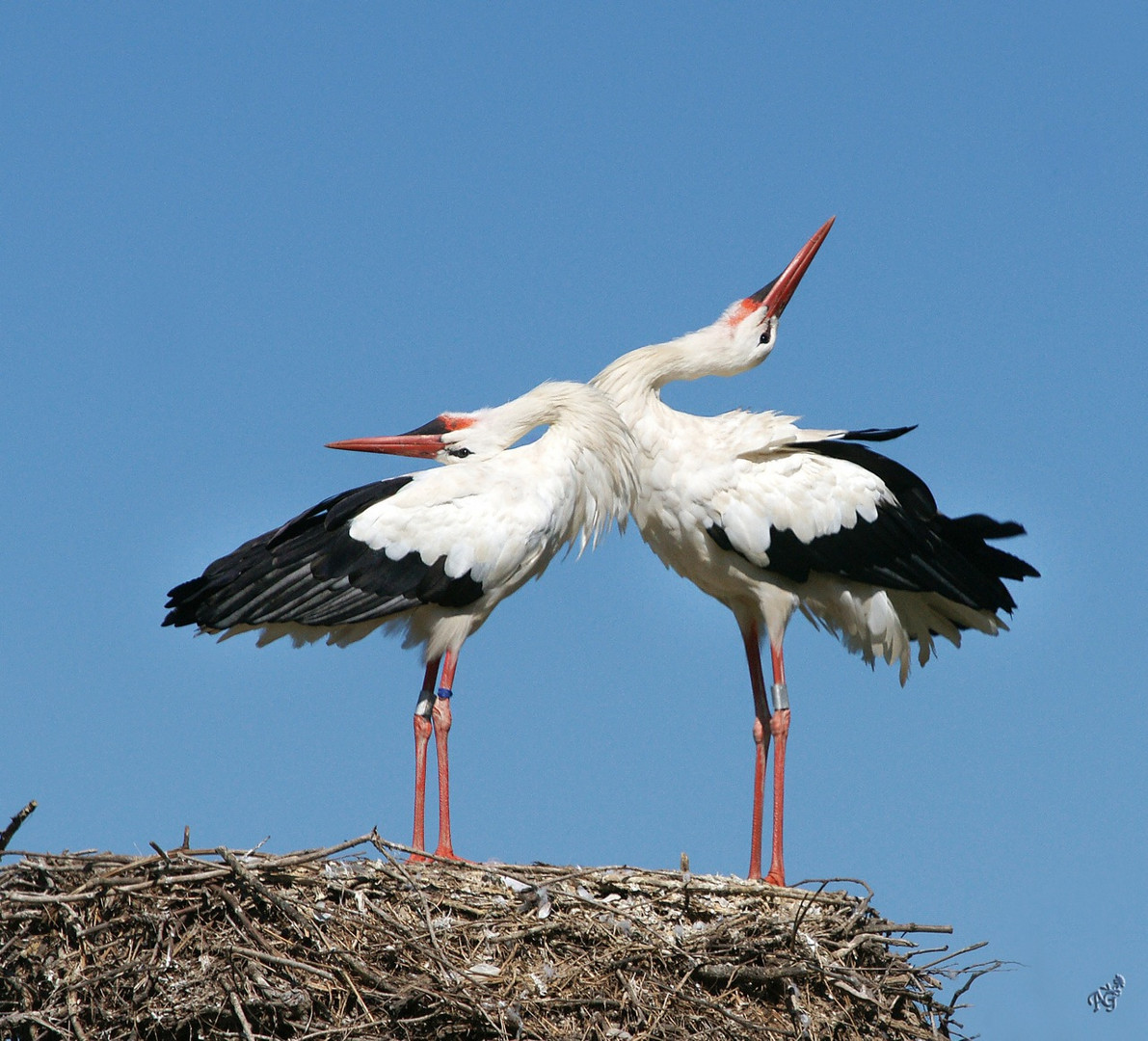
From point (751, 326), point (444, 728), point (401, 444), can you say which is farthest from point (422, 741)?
point (751, 326)

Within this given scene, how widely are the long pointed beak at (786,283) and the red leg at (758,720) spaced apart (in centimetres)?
166

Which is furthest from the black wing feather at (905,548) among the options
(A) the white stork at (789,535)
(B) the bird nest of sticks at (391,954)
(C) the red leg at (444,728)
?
(B) the bird nest of sticks at (391,954)

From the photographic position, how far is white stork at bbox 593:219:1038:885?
901cm

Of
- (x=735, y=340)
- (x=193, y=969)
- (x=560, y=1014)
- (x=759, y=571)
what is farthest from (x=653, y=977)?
(x=735, y=340)

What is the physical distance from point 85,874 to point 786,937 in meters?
2.67

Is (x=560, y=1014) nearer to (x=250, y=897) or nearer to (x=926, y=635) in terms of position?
(x=250, y=897)

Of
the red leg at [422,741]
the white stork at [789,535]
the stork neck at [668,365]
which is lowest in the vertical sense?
the red leg at [422,741]

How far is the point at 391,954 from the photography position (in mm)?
7266

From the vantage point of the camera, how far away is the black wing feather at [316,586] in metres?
8.45

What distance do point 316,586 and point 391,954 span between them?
6.09ft

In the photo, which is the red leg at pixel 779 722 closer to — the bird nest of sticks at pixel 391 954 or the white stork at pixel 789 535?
the white stork at pixel 789 535

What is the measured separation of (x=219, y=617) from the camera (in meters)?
8.41

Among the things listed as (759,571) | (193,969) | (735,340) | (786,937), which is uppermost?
(735,340)

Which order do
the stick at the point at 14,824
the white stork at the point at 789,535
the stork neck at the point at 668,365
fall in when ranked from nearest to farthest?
the stick at the point at 14,824 → the white stork at the point at 789,535 → the stork neck at the point at 668,365
